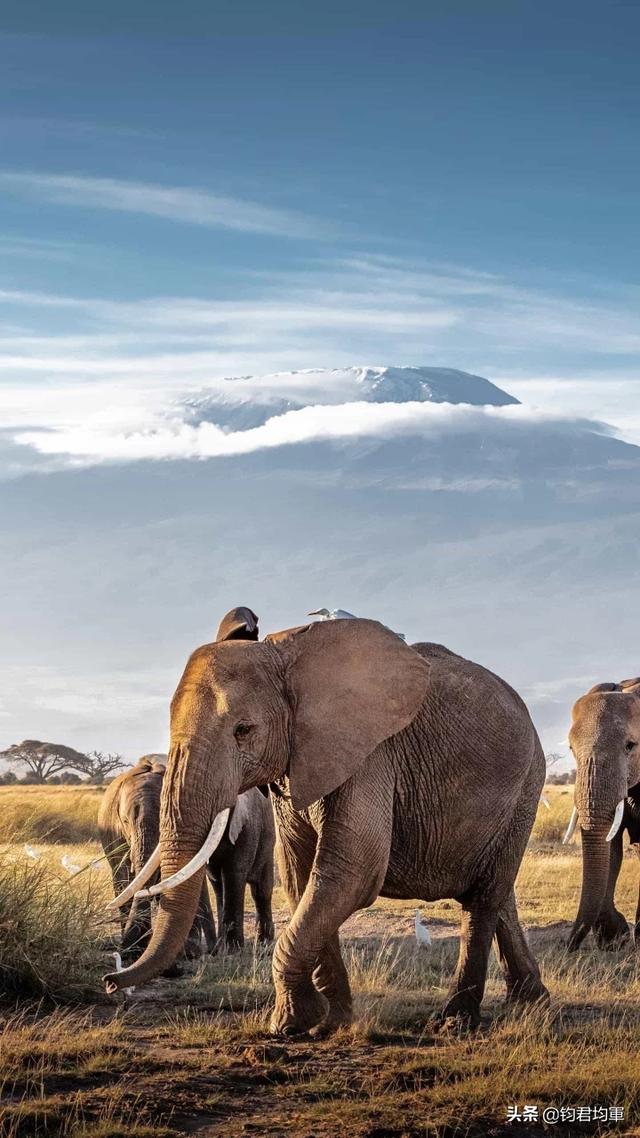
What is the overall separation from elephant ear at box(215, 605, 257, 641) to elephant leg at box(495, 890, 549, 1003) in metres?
2.69

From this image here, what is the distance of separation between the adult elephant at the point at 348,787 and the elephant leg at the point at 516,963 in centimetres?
1

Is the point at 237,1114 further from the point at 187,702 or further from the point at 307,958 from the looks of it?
the point at 187,702

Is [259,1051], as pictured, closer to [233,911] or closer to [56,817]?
[233,911]

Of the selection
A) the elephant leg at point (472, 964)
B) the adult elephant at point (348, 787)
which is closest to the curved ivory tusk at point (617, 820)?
the adult elephant at point (348, 787)

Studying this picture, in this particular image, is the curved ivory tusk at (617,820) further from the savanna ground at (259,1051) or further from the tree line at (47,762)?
the tree line at (47,762)

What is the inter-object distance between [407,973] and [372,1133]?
199 inches

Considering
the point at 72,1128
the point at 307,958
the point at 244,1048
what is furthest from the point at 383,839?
the point at 72,1128

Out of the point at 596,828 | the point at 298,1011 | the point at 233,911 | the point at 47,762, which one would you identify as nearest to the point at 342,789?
the point at 298,1011

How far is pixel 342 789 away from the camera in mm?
8617

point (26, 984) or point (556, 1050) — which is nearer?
point (556, 1050)

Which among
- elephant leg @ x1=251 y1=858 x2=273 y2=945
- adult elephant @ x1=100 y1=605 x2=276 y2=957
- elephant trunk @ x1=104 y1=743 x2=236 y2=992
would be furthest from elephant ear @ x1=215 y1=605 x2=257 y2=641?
elephant leg @ x1=251 y1=858 x2=273 y2=945

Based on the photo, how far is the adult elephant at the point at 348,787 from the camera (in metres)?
8.05

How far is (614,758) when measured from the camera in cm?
1359

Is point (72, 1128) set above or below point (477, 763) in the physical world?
below
